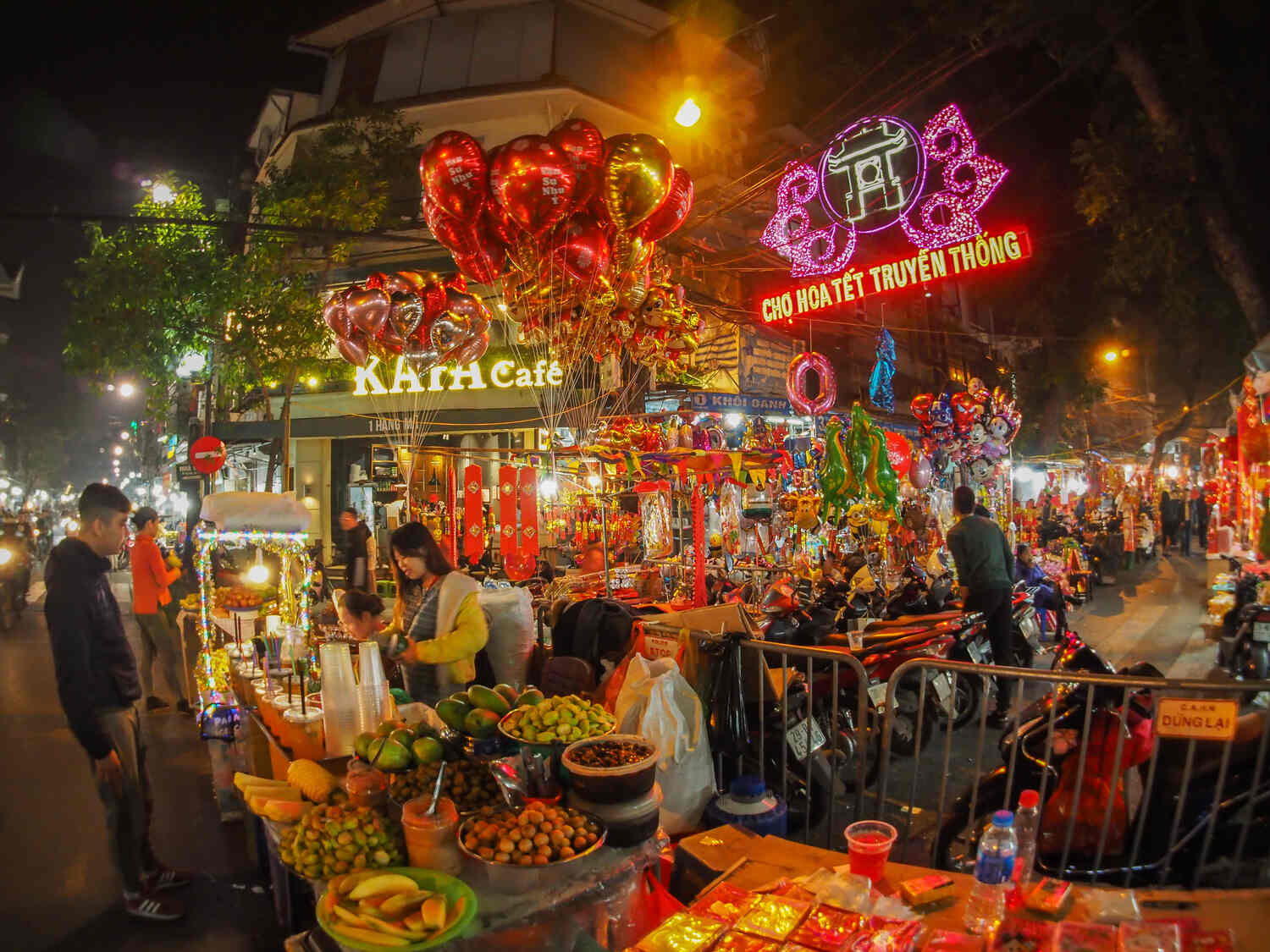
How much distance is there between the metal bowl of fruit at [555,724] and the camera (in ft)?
10.6

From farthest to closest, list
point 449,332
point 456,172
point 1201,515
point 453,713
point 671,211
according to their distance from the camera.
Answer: point 1201,515
point 449,332
point 671,211
point 456,172
point 453,713

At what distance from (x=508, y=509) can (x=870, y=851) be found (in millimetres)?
8242

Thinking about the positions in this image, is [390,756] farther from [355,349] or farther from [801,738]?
[355,349]

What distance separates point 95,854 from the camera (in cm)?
502

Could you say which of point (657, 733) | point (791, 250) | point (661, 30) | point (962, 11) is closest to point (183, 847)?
point (657, 733)

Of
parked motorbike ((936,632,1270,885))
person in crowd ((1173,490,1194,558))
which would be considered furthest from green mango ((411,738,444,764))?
person in crowd ((1173,490,1194,558))

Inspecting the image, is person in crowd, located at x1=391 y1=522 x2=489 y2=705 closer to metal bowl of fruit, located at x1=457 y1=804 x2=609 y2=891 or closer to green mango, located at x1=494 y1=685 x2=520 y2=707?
green mango, located at x1=494 y1=685 x2=520 y2=707

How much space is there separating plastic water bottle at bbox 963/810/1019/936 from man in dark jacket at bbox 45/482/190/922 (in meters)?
4.09

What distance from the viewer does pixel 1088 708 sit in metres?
Result: 3.58

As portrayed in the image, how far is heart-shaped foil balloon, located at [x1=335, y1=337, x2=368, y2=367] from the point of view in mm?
8080

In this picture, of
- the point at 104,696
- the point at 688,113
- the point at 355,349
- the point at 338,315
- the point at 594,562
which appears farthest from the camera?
the point at 594,562

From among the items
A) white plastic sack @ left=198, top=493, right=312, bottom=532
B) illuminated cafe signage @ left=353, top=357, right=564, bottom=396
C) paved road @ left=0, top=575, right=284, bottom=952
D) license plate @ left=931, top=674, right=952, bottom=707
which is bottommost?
paved road @ left=0, top=575, right=284, bottom=952

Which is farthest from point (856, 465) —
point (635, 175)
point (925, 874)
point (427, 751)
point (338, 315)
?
point (427, 751)

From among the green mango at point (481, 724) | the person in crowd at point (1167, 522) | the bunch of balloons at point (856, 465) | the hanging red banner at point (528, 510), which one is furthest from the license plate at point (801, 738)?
the person in crowd at point (1167, 522)
